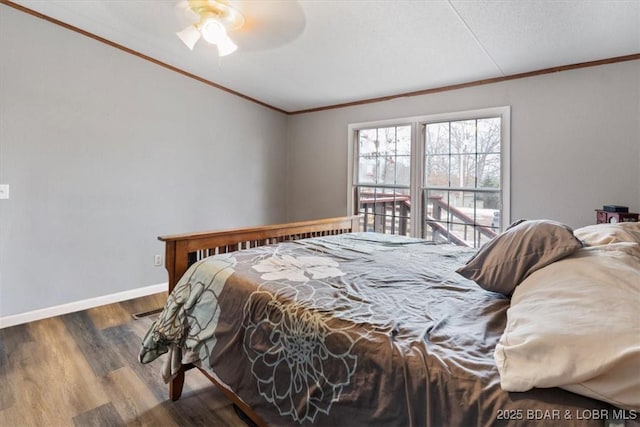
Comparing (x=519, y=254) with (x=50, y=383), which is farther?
(x=50, y=383)

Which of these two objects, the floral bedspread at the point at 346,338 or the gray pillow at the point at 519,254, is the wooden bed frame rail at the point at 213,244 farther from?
the gray pillow at the point at 519,254

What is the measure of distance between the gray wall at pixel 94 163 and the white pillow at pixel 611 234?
365cm

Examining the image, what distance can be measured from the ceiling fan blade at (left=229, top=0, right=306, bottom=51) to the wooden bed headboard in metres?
1.57

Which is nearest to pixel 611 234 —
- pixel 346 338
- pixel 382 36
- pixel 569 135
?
pixel 346 338

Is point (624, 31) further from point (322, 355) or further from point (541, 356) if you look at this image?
point (322, 355)

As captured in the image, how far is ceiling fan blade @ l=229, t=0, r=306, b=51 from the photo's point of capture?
2307 mm

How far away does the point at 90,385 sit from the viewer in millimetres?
1920

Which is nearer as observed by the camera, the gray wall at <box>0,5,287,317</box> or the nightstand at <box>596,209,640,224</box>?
the nightstand at <box>596,209,640,224</box>

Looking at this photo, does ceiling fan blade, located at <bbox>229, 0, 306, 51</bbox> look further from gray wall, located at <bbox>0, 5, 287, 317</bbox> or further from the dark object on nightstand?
the dark object on nightstand

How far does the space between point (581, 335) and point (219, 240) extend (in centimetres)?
177

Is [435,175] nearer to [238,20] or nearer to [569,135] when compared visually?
[569,135]

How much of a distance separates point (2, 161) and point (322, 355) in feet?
10.3

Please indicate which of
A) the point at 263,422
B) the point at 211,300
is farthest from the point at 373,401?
the point at 211,300

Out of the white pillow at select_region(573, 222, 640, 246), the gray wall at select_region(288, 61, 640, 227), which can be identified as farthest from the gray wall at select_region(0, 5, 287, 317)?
the white pillow at select_region(573, 222, 640, 246)
